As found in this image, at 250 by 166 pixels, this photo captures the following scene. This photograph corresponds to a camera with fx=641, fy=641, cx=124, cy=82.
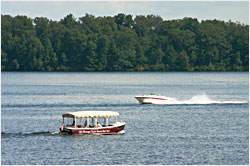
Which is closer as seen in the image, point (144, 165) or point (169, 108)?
point (144, 165)

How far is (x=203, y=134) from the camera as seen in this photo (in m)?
83.6

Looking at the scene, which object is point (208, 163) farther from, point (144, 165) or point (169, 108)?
point (169, 108)

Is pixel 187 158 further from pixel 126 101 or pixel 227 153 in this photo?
pixel 126 101

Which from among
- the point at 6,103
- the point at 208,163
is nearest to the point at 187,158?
the point at 208,163

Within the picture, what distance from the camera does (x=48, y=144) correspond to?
74312 mm

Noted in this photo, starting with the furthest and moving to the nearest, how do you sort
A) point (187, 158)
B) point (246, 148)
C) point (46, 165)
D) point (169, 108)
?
point (169, 108), point (246, 148), point (187, 158), point (46, 165)

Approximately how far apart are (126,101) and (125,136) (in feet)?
181

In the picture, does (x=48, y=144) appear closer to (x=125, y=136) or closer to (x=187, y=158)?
(x=125, y=136)

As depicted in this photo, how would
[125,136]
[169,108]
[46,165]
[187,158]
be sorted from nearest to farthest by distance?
1. [46,165]
2. [187,158]
3. [125,136]
4. [169,108]

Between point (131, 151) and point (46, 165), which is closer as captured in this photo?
point (46, 165)

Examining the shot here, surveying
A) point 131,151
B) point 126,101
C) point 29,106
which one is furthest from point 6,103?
point 131,151

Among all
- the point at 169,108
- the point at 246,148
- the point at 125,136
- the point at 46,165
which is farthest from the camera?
the point at 169,108

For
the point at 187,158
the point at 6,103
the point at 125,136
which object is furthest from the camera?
the point at 6,103

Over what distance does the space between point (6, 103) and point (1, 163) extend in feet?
228
